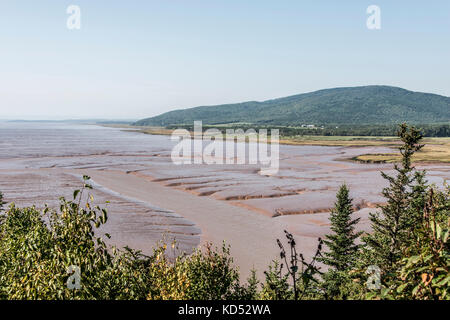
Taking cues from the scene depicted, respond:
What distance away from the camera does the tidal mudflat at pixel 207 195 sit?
3716cm

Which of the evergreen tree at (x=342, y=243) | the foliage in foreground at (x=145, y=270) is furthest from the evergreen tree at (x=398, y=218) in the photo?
the evergreen tree at (x=342, y=243)

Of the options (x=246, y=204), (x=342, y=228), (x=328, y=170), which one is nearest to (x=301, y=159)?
(x=328, y=170)

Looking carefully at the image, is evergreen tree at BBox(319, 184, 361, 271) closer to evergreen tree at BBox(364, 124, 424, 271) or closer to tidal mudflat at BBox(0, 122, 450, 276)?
evergreen tree at BBox(364, 124, 424, 271)

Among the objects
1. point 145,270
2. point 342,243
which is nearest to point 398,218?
point 342,243

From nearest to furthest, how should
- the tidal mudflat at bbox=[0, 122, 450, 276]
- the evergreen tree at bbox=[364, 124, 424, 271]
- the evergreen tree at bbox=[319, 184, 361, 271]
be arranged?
the evergreen tree at bbox=[364, 124, 424, 271]
the evergreen tree at bbox=[319, 184, 361, 271]
the tidal mudflat at bbox=[0, 122, 450, 276]

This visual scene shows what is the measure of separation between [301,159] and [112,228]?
74476 millimetres

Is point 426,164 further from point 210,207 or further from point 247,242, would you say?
point 247,242

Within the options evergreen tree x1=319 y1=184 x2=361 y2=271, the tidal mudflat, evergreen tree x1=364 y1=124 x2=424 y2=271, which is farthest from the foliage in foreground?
the tidal mudflat

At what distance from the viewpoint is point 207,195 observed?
55.7 m

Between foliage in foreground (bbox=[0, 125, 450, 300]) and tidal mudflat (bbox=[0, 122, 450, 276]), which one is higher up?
foliage in foreground (bbox=[0, 125, 450, 300])

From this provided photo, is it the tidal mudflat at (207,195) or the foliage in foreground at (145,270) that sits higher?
the foliage in foreground at (145,270)

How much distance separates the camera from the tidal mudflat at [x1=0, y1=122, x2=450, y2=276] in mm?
37156

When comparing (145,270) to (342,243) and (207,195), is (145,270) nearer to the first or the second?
(342,243)

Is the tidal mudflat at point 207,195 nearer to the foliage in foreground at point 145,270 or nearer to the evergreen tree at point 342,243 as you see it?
the evergreen tree at point 342,243
